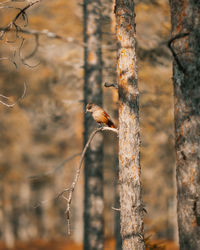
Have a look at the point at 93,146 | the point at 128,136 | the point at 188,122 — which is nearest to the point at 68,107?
the point at 93,146

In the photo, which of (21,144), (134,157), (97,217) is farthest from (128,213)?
(21,144)

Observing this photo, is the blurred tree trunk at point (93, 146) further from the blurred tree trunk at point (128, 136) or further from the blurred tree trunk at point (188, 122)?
the blurred tree trunk at point (188, 122)

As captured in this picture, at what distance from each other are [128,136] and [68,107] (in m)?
5.95

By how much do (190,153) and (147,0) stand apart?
7.45 meters

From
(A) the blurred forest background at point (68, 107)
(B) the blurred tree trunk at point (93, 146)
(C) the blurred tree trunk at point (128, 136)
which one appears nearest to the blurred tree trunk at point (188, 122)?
(A) the blurred forest background at point (68, 107)

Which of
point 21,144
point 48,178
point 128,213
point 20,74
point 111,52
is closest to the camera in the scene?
point 128,213

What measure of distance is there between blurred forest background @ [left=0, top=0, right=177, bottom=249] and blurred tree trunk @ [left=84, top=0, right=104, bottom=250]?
0.32 meters

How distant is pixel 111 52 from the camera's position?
10.3m

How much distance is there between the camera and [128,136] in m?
4.46

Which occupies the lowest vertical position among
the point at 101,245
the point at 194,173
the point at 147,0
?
the point at 101,245

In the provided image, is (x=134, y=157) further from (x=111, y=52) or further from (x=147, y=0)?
(x=147, y=0)

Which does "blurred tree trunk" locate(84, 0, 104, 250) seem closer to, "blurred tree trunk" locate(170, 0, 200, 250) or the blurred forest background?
the blurred forest background

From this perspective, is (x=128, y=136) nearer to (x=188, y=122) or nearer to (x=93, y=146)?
(x=188, y=122)

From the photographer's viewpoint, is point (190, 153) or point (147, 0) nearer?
point (190, 153)
